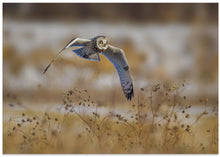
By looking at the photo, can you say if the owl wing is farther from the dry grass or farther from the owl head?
the dry grass

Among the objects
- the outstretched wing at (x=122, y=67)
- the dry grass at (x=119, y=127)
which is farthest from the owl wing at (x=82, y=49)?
the dry grass at (x=119, y=127)

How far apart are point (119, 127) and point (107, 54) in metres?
0.70

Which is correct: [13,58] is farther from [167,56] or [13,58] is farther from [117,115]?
[167,56]

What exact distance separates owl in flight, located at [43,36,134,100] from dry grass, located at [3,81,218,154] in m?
0.15

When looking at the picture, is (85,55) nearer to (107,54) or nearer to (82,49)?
(82,49)

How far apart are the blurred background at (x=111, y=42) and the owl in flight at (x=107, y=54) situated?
0.05 meters

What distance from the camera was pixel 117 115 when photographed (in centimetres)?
299

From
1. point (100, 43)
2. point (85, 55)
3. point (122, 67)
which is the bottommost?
point (122, 67)

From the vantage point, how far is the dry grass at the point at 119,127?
9.75 feet

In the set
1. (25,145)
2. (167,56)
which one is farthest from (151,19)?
(25,145)

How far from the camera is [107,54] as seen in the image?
3.01 metres

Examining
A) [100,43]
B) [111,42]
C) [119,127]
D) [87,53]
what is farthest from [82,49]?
[119,127]

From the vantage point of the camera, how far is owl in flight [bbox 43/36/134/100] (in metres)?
2.97

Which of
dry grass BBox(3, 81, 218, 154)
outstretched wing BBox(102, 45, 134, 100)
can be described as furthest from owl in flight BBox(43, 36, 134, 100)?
dry grass BBox(3, 81, 218, 154)
